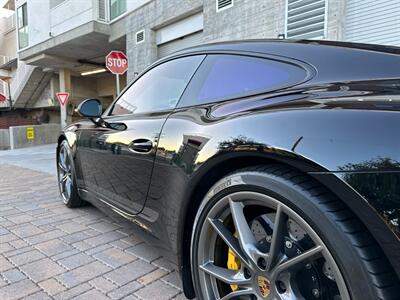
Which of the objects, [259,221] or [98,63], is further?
[98,63]

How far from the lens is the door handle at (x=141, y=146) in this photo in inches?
74.7

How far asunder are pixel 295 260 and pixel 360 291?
227 mm

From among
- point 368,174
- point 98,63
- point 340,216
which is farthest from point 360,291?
point 98,63

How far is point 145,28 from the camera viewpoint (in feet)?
32.7

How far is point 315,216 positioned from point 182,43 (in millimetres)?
8753

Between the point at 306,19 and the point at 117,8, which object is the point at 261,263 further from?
the point at 117,8

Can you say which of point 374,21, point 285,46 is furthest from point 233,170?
point 374,21

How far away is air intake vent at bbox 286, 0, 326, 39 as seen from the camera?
588 cm

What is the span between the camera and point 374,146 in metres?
0.94

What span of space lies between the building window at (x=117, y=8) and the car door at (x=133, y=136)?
9615mm

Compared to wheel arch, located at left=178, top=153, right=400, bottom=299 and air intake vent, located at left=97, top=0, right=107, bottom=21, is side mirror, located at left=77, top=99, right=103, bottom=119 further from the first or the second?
air intake vent, located at left=97, top=0, right=107, bottom=21

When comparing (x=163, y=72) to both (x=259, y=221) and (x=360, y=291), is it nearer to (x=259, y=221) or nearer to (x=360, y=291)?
(x=259, y=221)

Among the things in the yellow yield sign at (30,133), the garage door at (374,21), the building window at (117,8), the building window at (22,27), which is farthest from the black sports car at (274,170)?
the building window at (22,27)

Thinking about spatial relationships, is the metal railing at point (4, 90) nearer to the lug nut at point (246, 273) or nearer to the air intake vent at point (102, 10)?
the air intake vent at point (102, 10)
